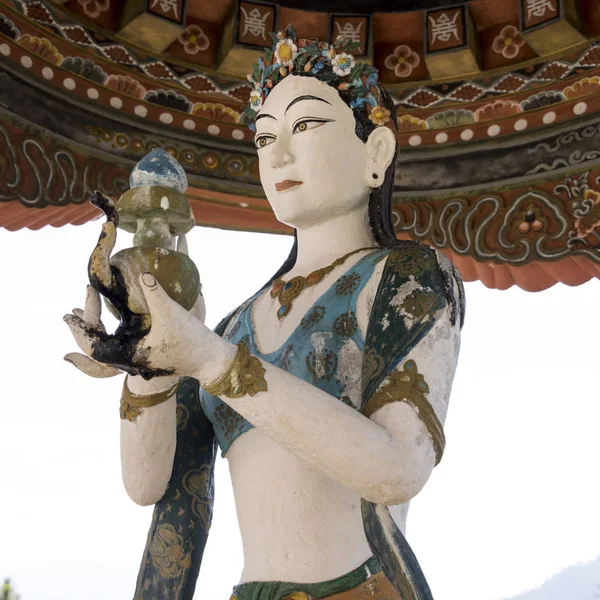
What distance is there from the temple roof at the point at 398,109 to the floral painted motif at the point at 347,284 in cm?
154

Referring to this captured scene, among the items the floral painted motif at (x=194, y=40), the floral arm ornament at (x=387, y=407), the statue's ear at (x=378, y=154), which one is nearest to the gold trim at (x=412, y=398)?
the floral arm ornament at (x=387, y=407)

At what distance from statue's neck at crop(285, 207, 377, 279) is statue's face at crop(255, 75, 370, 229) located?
0.06 ft

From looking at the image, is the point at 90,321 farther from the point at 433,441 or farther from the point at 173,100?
the point at 173,100

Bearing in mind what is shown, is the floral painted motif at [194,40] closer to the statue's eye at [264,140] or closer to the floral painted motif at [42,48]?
the floral painted motif at [42,48]

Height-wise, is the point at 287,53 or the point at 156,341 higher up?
the point at 287,53

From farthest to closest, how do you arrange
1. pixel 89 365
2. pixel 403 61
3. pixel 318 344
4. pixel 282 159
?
pixel 403 61, pixel 282 159, pixel 318 344, pixel 89 365

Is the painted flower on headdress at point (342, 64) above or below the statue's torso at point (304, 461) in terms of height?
above

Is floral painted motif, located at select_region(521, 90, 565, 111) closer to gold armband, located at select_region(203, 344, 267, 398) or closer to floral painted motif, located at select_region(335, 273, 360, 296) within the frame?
floral painted motif, located at select_region(335, 273, 360, 296)

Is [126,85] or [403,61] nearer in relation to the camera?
[126,85]

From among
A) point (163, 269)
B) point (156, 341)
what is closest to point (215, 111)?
point (163, 269)

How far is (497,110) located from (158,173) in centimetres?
204

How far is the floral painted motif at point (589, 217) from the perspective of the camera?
13.5 feet

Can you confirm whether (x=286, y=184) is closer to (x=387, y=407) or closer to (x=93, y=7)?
(x=387, y=407)

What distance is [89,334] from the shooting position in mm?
2213
